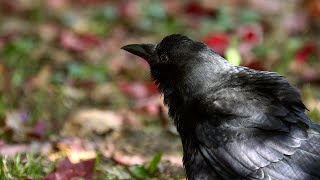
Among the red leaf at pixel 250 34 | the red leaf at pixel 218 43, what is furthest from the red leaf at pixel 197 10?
the red leaf at pixel 218 43

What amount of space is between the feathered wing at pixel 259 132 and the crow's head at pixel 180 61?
0.20m

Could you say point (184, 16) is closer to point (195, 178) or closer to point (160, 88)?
point (160, 88)

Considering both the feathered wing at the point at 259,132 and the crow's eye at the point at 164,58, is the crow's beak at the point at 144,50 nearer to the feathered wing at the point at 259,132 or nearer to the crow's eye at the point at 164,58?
the crow's eye at the point at 164,58

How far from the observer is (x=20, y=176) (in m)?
4.85

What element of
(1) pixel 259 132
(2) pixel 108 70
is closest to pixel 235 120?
(1) pixel 259 132

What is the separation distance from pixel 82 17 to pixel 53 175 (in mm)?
4463

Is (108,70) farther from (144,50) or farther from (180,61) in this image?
(180,61)

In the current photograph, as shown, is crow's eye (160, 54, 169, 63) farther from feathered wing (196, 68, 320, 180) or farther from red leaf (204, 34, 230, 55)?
red leaf (204, 34, 230, 55)

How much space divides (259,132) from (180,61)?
2.48 feet

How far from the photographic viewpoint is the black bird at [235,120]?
405 cm

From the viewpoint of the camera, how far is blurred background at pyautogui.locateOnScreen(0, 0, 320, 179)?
536cm

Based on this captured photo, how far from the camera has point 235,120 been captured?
421 cm

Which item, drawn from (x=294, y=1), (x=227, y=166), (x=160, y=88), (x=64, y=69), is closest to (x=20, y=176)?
(x=160, y=88)

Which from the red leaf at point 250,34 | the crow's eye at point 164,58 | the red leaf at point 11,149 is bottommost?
the red leaf at point 11,149
